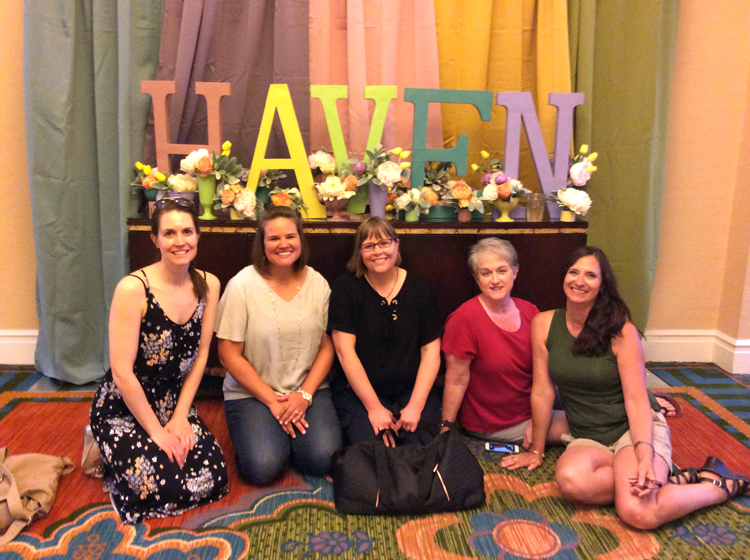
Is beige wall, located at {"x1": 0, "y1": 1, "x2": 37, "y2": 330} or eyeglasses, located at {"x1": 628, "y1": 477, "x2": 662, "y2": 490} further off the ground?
beige wall, located at {"x1": 0, "y1": 1, "x2": 37, "y2": 330}

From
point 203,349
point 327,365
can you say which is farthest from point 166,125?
point 327,365

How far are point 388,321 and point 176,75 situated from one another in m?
1.37

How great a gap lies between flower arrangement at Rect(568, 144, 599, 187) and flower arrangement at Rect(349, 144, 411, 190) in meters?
0.70

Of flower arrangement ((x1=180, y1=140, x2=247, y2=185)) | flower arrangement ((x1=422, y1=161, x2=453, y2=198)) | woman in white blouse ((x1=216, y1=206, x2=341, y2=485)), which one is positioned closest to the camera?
woman in white blouse ((x1=216, y1=206, x2=341, y2=485))

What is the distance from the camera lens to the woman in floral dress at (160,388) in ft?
6.14

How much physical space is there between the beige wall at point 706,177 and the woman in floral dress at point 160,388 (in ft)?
7.55

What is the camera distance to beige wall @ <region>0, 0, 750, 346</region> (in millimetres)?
A: 2852

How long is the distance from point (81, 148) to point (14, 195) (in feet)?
1.54

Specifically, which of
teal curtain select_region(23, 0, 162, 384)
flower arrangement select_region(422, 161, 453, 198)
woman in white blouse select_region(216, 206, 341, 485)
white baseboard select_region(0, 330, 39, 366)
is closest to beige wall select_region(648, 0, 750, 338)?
flower arrangement select_region(422, 161, 453, 198)

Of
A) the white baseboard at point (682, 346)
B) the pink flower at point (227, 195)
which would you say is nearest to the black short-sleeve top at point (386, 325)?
the pink flower at point (227, 195)

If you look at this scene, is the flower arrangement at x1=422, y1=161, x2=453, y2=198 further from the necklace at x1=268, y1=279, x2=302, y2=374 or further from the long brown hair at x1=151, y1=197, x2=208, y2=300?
the long brown hair at x1=151, y1=197, x2=208, y2=300

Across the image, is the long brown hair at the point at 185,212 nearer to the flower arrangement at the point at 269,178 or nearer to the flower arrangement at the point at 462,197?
the flower arrangement at the point at 269,178

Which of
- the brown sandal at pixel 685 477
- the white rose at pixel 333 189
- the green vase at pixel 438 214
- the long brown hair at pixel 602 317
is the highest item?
the white rose at pixel 333 189

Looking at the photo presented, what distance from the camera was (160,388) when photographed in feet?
6.65
